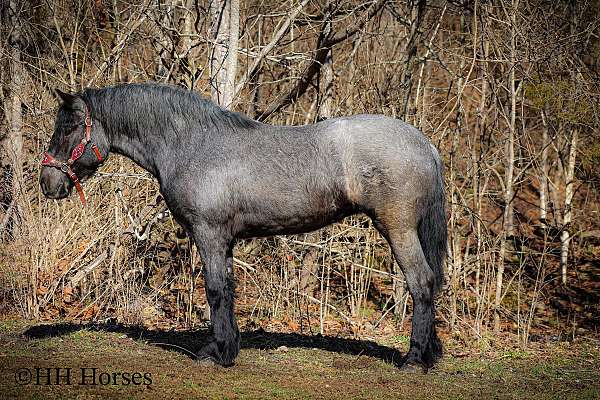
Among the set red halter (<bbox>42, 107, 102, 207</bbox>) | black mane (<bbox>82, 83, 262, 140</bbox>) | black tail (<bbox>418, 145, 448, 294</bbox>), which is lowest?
black tail (<bbox>418, 145, 448, 294</bbox>)

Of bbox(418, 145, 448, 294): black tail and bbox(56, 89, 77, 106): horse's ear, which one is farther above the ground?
bbox(56, 89, 77, 106): horse's ear

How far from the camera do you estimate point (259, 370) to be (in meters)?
5.83

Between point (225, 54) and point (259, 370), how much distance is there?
358 cm

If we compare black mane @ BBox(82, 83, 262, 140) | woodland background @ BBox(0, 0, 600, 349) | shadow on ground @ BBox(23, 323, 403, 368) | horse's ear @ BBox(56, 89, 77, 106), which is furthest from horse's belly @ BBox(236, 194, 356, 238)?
woodland background @ BBox(0, 0, 600, 349)

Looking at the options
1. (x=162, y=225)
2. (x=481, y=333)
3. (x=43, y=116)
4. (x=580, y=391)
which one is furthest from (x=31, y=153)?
(x=580, y=391)

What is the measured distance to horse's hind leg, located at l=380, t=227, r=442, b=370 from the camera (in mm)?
5766

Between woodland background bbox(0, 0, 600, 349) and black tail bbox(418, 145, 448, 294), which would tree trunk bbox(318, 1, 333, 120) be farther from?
black tail bbox(418, 145, 448, 294)

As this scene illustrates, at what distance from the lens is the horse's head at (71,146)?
19.6 ft

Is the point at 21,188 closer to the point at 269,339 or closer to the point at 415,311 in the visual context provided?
the point at 269,339

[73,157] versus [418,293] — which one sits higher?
[73,157]

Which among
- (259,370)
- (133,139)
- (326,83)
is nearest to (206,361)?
(259,370)

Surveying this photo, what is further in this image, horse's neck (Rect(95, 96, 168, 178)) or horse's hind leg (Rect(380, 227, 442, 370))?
horse's neck (Rect(95, 96, 168, 178))

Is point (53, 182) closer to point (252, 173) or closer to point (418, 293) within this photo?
point (252, 173)

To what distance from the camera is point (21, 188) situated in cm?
795
